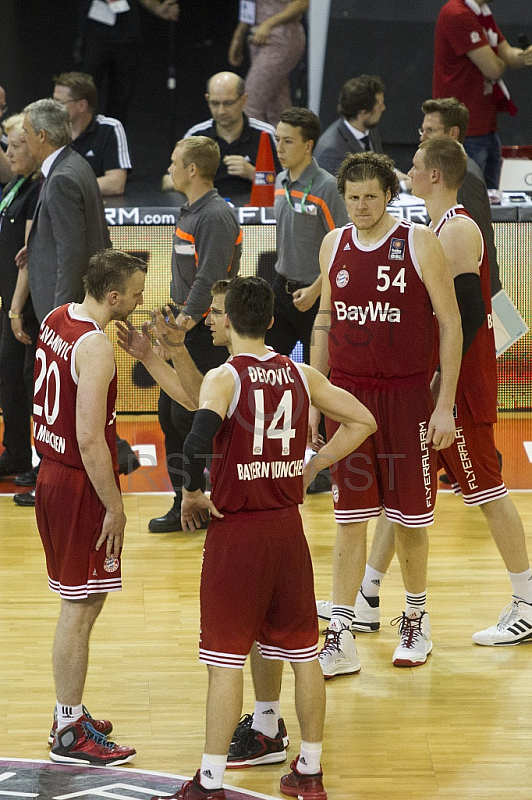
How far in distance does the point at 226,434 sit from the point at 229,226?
9.03ft

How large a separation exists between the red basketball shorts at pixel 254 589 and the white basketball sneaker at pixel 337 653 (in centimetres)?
97

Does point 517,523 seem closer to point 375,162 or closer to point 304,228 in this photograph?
point 375,162

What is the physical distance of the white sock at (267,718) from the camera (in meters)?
3.78


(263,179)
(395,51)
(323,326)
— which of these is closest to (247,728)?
(323,326)

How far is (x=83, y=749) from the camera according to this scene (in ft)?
12.2

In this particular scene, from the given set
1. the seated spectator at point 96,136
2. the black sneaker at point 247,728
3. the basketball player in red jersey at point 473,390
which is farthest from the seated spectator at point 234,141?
the black sneaker at point 247,728

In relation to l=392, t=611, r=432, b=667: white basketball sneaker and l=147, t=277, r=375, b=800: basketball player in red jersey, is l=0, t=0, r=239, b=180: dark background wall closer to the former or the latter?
l=392, t=611, r=432, b=667: white basketball sneaker

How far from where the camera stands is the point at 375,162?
424 cm

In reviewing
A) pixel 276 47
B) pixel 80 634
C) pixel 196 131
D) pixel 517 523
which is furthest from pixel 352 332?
pixel 276 47

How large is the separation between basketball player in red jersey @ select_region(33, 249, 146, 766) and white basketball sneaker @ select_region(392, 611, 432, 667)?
1235 millimetres

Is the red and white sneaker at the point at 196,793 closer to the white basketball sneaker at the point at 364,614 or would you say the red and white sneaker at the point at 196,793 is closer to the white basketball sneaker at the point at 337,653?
the white basketball sneaker at the point at 337,653

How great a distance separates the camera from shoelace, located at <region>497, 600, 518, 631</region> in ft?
15.7

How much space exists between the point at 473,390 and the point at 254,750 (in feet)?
5.64

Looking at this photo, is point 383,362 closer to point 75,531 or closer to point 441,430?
point 441,430
